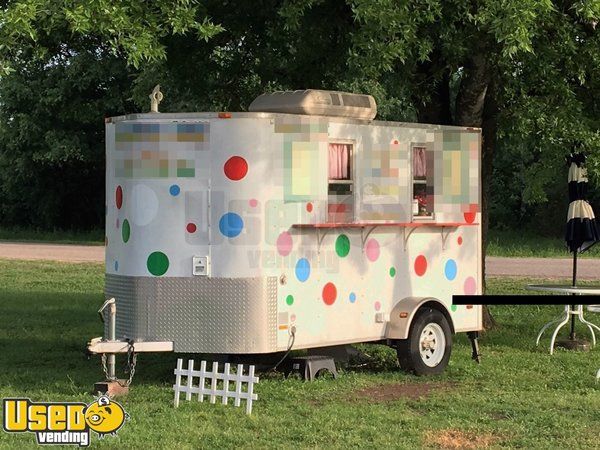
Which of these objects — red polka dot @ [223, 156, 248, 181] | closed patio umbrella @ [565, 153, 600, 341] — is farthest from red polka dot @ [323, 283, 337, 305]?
closed patio umbrella @ [565, 153, 600, 341]

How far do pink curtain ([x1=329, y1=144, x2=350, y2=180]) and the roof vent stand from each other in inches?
13.6

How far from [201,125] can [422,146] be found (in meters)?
2.76

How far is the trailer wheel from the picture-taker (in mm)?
10664

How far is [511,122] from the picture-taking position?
13.7 m

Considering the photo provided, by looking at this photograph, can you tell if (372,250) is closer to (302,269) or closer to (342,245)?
(342,245)

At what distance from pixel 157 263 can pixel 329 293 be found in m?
1.76

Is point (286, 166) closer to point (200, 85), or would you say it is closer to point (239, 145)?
point (239, 145)

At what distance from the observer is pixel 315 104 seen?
33.2 ft

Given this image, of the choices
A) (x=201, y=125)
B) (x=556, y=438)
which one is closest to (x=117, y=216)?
(x=201, y=125)

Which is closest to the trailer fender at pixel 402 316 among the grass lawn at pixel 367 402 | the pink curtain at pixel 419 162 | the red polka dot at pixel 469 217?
the grass lawn at pixel 367 402

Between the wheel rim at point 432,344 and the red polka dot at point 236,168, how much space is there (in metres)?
2.80

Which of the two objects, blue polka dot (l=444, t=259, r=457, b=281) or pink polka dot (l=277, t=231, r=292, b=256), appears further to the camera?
blue polka dot (l=444, t=259, r=457, b=281)

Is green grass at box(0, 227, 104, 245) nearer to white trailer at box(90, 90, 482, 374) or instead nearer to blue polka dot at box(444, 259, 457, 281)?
blue polka dot at box(444, 259, 457, 281)

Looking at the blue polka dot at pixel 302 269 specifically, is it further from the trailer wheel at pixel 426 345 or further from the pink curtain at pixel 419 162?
the pink curtain at pixel 419 162
